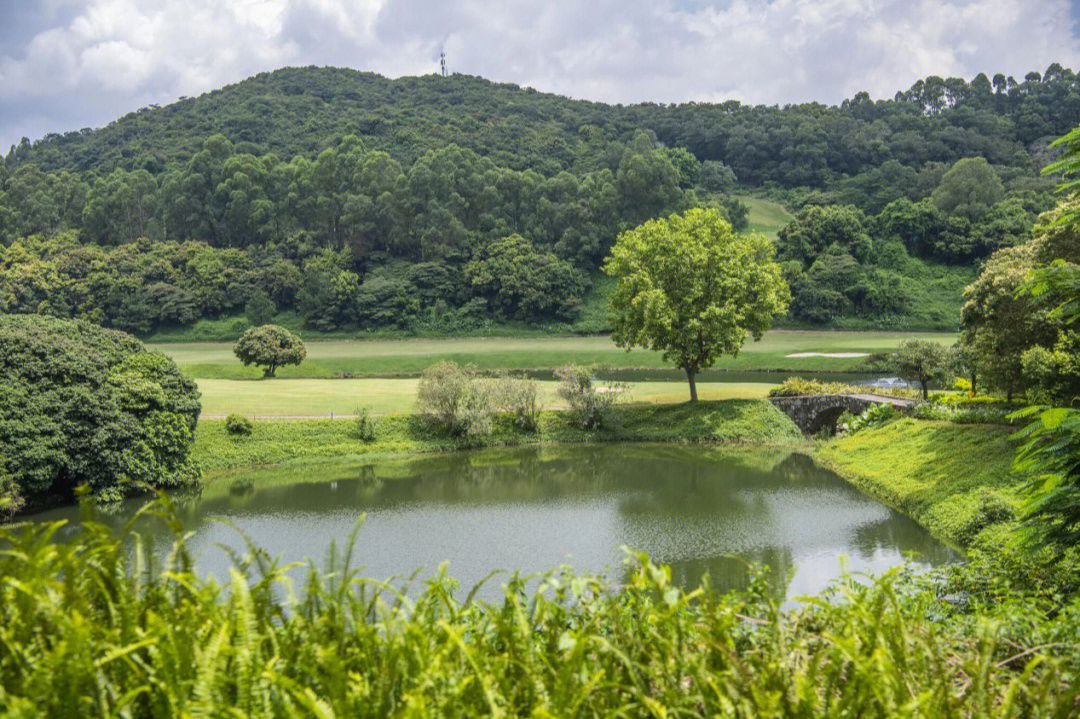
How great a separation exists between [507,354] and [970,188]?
47331 millimetres

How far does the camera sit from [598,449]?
3453 centimetres

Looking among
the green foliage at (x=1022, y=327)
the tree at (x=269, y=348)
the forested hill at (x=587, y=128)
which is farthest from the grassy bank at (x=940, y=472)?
the forested hill at (x=587, y=128)

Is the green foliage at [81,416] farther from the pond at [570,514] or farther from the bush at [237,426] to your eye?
the bush at [237,426]

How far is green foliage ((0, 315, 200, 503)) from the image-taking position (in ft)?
84.4

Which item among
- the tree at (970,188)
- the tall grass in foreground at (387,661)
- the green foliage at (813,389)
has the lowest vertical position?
the green foliage at (813,389)

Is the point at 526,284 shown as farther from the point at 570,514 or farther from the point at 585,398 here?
the point at 570,514

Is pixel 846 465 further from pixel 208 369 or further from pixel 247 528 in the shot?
pixel 208 369

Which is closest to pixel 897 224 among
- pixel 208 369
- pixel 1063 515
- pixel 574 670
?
pixel 208 369

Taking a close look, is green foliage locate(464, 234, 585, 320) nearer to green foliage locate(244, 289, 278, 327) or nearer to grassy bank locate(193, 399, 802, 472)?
green foliage locate(244, 289, 278, 327)

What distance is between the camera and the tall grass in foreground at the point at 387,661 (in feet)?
9.87

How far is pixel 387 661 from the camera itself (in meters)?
3.41

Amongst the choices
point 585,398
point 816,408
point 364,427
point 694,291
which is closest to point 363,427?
point 364,427

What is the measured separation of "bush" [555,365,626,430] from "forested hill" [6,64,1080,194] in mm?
66554

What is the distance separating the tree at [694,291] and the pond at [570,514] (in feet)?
16.6
